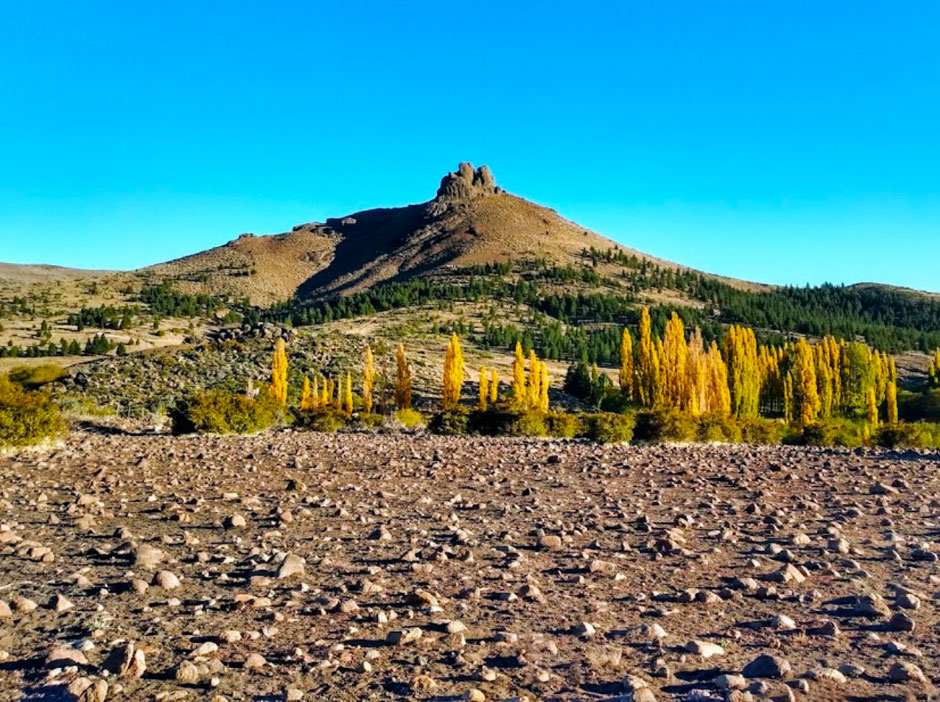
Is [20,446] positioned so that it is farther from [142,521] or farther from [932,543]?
[932,543]

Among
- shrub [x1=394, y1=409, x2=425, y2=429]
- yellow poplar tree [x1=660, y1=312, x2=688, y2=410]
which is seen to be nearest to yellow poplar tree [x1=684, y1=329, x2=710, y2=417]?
yellow poplar tree [x1=660, y1=312, x2=688, y2=410]

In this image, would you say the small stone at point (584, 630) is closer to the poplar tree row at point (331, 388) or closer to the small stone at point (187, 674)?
the small stone at point (187, 674)

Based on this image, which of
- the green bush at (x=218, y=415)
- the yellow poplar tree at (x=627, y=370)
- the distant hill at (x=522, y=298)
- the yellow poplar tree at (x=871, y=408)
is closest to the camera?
the green bush at (x=218, y=415)

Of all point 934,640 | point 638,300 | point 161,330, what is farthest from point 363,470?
point 638,300

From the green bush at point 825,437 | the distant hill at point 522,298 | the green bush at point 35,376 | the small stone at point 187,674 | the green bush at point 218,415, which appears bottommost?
the green bush at point 825,437

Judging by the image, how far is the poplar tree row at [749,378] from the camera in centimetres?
4675

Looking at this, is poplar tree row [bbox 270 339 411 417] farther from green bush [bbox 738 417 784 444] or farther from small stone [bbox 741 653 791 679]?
small stone [bbox 741 653 791 679]

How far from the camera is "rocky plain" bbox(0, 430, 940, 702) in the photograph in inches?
163

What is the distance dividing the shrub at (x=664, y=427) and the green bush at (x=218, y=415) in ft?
45.5

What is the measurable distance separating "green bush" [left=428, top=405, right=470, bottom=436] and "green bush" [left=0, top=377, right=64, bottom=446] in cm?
1581

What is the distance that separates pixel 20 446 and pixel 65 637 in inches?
522

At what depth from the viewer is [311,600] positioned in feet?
18.2

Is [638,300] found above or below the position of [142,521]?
above

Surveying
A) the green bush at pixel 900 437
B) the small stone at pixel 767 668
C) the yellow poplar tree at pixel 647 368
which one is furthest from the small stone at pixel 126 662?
the yellow poplar tree at pixel 647 368
